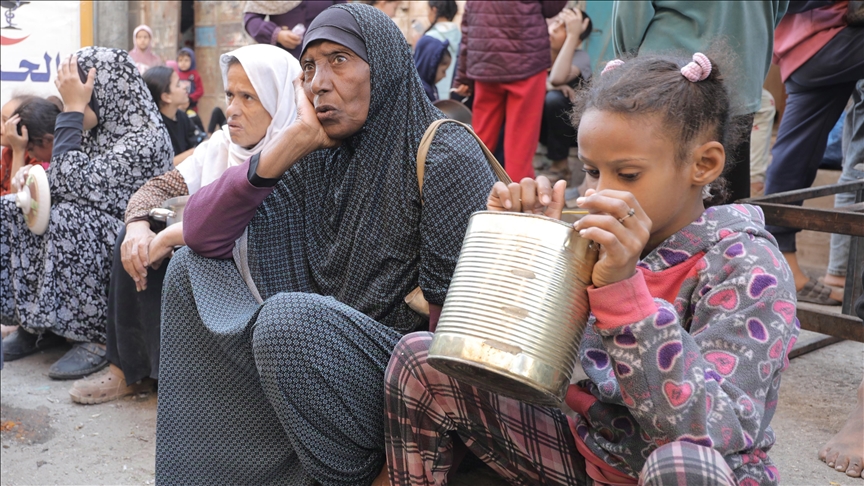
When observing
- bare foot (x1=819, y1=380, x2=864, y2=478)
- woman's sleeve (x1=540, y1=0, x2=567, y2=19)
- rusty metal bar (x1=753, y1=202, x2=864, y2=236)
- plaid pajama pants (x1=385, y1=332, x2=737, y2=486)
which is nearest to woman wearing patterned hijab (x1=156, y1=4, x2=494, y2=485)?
plaid pajama pants (x1=385, y1=332, x2=737, y2=486)

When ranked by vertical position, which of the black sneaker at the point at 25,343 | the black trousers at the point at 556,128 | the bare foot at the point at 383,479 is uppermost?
the black trousers at the point at 556,128

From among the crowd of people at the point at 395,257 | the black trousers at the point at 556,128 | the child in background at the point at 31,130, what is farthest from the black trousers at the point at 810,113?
the child in background at the point at 31,130

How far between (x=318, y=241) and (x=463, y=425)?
829mm

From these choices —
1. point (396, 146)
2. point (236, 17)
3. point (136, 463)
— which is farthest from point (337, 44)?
point (236, 17)

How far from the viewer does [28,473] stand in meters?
2.53

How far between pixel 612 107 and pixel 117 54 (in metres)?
2.81

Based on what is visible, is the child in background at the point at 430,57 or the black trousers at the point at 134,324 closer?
the black trousers at the point at 134,324

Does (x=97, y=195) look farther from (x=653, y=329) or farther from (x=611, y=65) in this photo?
(x=653, y=329)

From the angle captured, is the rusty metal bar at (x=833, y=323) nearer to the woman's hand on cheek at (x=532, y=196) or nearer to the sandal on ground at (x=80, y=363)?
the woman's hand on cheek at (x=532, y=196)

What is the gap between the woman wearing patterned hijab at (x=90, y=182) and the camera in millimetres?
3412

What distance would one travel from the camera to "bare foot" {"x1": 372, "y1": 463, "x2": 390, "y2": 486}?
1963 millimetres

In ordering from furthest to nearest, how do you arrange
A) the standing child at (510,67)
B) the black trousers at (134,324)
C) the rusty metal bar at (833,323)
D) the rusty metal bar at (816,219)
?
1. the standing child at (510,67)
2. the black trousers at (134,324)
3. the rusty metal bar at (833,323)
4. the rusty metal bar at (816,219)

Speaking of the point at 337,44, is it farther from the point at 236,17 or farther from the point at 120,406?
the point at 236,17

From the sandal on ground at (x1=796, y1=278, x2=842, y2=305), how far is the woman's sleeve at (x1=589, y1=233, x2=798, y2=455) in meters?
2.44
